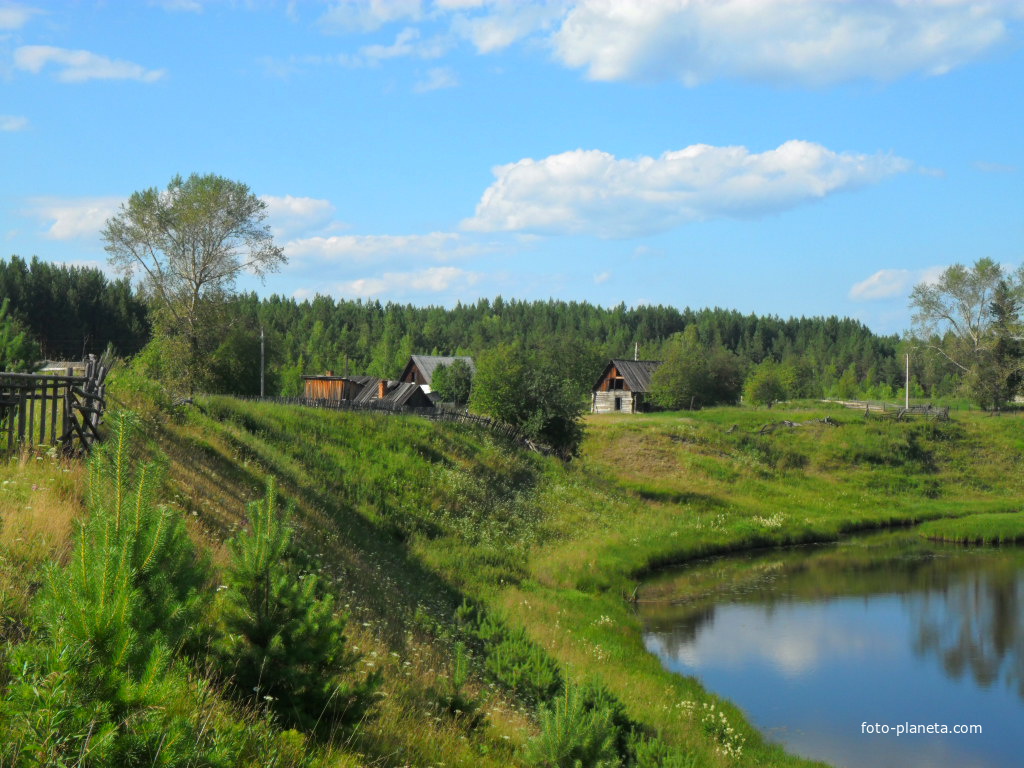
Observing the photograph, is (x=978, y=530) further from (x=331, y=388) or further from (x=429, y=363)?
(x=429, y=363)

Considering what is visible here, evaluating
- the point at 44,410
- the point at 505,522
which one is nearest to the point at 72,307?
the point at 505,522

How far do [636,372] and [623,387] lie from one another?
203 centimetres

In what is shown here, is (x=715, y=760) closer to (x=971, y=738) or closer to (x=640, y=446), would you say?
(x=971, y=738)

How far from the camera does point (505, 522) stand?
29.8 meters

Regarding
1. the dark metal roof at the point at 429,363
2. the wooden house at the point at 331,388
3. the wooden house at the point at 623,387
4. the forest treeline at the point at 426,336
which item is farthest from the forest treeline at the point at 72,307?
the wooden house at the point at 623,387

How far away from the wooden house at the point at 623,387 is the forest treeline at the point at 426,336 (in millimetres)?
4337

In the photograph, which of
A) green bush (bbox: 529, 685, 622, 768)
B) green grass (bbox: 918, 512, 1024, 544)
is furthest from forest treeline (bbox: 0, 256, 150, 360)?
green bush (bbox: 529, 685, 622, 768)

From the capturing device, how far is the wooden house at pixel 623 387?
84062mm

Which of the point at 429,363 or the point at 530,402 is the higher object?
the point at 429,363

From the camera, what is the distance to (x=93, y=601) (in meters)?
4.48

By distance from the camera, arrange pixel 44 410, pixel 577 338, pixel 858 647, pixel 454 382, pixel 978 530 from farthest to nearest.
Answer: pixel 577 338
pixel 454 382
pixel 978 530
pixel 858 647
pixel 44 410

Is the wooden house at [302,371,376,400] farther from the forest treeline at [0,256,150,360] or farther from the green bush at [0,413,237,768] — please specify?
the green bush at [0,413,237,768]

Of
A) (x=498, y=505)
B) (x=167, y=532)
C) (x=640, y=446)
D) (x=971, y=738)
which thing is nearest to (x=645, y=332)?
(x=640, y=446)

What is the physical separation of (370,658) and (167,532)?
16.3 feet
